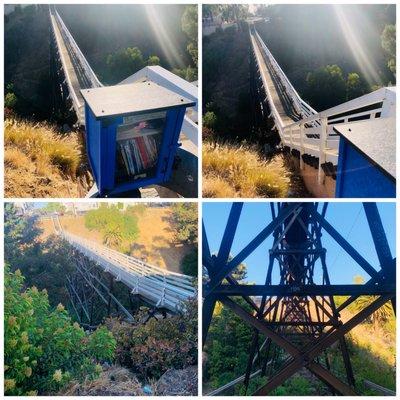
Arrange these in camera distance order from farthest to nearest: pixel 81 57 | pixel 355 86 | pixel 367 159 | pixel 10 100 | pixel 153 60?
pixel 81 57 < pixel 355 86 < pixel 153 60 < pixel 10 100 < pixel 367 159

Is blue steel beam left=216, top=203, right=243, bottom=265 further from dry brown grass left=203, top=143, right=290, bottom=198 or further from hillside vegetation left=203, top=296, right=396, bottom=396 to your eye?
hillside vegetation left=203, top=296, right=396, bottom=396

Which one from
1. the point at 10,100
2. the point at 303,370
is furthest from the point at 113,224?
the point at 303,370

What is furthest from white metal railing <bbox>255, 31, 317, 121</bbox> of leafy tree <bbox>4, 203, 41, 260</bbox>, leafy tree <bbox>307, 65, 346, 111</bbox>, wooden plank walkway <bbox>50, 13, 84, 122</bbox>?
leafy tree <bbox>4, 203, 41, 260</bbox>

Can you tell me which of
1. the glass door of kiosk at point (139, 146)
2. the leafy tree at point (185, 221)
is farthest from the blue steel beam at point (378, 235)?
the glass door of kiosk at point (139, 146)

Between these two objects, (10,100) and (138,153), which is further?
(10,100)

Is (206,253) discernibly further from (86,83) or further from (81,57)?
(81,57)

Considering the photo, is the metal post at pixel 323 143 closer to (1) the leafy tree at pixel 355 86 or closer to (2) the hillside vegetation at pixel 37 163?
(1) the leafy tree at pixel 355 86

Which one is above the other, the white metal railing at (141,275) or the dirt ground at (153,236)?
the dirt ground at (153,236)
